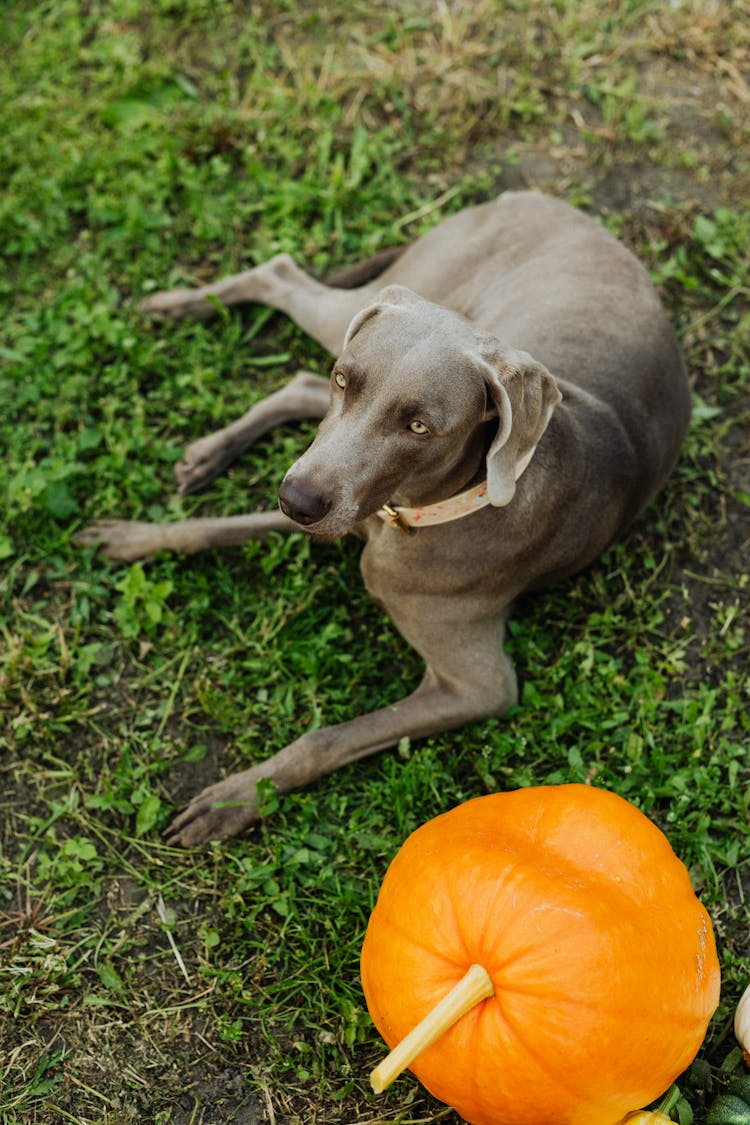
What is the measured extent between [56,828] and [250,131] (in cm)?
355

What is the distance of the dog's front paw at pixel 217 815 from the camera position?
3.72 meters

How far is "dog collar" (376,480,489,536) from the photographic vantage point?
133 inches

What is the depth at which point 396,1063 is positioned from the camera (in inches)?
107

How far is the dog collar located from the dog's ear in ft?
0.56

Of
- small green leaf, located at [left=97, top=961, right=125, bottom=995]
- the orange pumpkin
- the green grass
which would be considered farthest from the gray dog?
the orange pumpkin

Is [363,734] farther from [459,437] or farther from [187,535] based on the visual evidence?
[459,437]

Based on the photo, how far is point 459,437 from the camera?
10.3ft

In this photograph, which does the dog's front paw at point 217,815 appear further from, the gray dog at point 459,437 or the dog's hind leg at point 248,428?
the dog's hind leg at point 248,428

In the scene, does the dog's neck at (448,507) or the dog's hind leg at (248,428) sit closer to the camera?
the dog's neck at (448,507)

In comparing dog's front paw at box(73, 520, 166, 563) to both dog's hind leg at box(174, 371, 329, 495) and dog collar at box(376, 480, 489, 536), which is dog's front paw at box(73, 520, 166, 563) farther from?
dog collar at box(376, 480, 489, 536)

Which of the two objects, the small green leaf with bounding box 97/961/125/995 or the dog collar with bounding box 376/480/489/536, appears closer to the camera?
the dog collar with bounding box 376/480/489/536

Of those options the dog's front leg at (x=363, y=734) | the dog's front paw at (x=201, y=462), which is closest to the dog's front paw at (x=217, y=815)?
the dog's front leg at (x=363, y=734)

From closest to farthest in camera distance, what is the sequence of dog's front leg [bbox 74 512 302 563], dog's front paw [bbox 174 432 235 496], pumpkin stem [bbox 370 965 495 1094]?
pumpkin stem [bbox 370 965 495 1094] → dog's front leg [bbox 74 512 302 563] → dog's front paw [bbox 174 432 235 496]

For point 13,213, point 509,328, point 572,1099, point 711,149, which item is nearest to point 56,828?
point 572,1099
